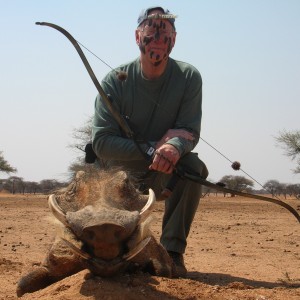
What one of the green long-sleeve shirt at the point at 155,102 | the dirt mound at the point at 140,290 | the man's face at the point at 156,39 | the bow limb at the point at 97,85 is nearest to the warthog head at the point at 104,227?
the dirt mound at the point at 140,290

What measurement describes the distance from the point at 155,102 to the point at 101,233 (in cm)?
265

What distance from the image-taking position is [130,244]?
3906mm

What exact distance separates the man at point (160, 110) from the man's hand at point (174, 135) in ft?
0.24

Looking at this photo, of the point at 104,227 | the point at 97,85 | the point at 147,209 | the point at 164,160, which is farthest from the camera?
→ the point at 97,85

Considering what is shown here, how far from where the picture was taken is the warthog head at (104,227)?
3742mm

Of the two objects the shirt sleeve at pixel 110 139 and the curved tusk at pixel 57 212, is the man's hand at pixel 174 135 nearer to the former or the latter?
the shirt sleeve at pixel 110 139

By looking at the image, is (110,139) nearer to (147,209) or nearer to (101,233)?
(147,209)

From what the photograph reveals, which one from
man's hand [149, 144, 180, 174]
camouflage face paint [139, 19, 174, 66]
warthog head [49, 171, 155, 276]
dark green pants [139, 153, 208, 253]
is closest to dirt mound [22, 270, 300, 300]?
warthog head [49, 171, 155, 276]

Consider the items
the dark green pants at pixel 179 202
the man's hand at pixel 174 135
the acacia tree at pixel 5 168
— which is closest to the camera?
the man's hand at pixel 174 135

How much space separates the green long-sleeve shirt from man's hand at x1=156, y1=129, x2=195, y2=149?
170 millimetres

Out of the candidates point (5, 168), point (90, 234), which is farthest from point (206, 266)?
point (5, 168)

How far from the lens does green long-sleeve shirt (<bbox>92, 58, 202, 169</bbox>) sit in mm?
6219

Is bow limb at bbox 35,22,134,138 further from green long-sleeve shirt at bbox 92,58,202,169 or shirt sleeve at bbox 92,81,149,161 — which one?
green long-sleeve shirt at bbox 92,58,202,169

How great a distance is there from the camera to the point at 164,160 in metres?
5.46
